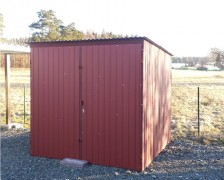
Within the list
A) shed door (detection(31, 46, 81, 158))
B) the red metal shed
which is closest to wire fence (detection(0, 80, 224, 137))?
the red metal shed

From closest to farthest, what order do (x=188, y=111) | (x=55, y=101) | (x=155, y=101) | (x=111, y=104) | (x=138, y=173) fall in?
(x=138, y=173) → (x=111, y=104) → (x=55, y=101) → (x=155, y=101) → (x=188, y=111)

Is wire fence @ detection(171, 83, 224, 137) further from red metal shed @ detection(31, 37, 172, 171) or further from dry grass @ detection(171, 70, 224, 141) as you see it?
red metal shed @ detection(31, 37, 172, 171)

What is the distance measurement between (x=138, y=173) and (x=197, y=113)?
25.1 ft

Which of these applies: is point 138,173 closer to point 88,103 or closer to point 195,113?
point 88,103

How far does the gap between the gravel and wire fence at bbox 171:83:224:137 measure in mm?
1810

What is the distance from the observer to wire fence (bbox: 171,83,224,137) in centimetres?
977

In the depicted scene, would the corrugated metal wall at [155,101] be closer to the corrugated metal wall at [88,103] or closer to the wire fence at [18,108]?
the corrugated metal wall at [88,103]

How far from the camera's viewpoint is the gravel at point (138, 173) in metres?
5.73

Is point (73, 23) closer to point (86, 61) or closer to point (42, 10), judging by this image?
point (42, 10)

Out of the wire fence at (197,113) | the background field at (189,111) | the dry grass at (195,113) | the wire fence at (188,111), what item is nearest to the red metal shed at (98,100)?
the dry grass at (195,113)

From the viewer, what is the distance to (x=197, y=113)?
1284 centimetres

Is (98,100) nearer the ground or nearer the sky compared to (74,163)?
nearer the sky

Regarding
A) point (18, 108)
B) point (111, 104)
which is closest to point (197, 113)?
point (111, 104)

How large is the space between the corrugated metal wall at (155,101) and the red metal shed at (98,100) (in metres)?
0.02
